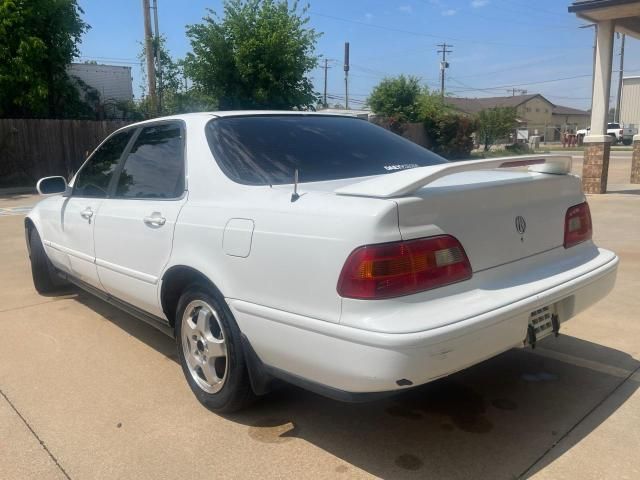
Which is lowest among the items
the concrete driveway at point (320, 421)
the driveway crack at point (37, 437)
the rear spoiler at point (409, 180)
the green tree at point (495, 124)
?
the driveway crack at point (37, 437)

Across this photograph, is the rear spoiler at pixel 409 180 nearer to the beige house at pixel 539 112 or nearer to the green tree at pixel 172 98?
the green tree at pixel 172 98

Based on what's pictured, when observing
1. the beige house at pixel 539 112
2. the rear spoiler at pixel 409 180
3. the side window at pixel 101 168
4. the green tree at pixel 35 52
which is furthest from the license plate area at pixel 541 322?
the beige house at pixel 539 112

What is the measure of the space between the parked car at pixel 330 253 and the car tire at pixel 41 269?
1572mm

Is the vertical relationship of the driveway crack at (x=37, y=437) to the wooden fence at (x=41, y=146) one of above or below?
below

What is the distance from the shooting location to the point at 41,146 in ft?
63.1

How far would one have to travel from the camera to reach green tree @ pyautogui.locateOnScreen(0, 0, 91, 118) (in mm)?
18812

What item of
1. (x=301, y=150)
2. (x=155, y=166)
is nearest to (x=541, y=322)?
(x=301, y=150)

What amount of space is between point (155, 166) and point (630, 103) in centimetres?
5940

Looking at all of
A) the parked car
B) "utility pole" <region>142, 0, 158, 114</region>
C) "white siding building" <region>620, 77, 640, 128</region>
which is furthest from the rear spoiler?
"white siding building" <region>620, 77, 640, 128</region>

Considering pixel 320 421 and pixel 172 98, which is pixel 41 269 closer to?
pixel 320 421

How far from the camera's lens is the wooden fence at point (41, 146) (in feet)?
60.6

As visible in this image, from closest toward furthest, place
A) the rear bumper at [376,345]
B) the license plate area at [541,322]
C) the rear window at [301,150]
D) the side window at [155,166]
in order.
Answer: the rear bumper at [376,345] < the license plate area at [541,322] < the rear window at [301,150] < the side window at [155,166]

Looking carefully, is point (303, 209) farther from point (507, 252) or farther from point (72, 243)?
point (72, 243)

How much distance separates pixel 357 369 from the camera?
2.30m
